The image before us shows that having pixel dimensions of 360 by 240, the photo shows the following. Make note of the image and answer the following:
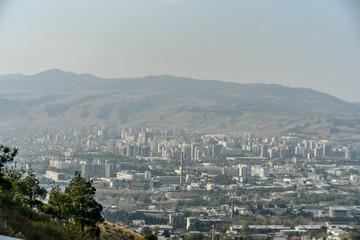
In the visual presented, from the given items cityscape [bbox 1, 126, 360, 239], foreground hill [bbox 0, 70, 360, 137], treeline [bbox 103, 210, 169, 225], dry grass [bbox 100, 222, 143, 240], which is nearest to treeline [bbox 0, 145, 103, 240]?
dry grass [bbox 100, 222, 143, 240]

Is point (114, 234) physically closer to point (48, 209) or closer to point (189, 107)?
point (48, 209)

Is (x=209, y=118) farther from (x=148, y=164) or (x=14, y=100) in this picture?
(x=148, y=164)

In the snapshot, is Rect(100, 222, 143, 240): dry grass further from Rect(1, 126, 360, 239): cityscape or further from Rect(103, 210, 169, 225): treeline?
Rect(103, 210, 169, 225): treeline

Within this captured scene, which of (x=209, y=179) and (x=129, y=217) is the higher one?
(x=209, y=179)

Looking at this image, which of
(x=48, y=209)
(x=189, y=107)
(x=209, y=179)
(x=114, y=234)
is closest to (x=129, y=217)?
(x=114, y=234)

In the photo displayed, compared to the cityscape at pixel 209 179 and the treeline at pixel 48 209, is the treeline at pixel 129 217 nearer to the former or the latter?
the cityscape at pixel 209 179

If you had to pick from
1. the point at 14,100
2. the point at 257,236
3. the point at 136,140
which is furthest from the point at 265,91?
the point at 257,236
